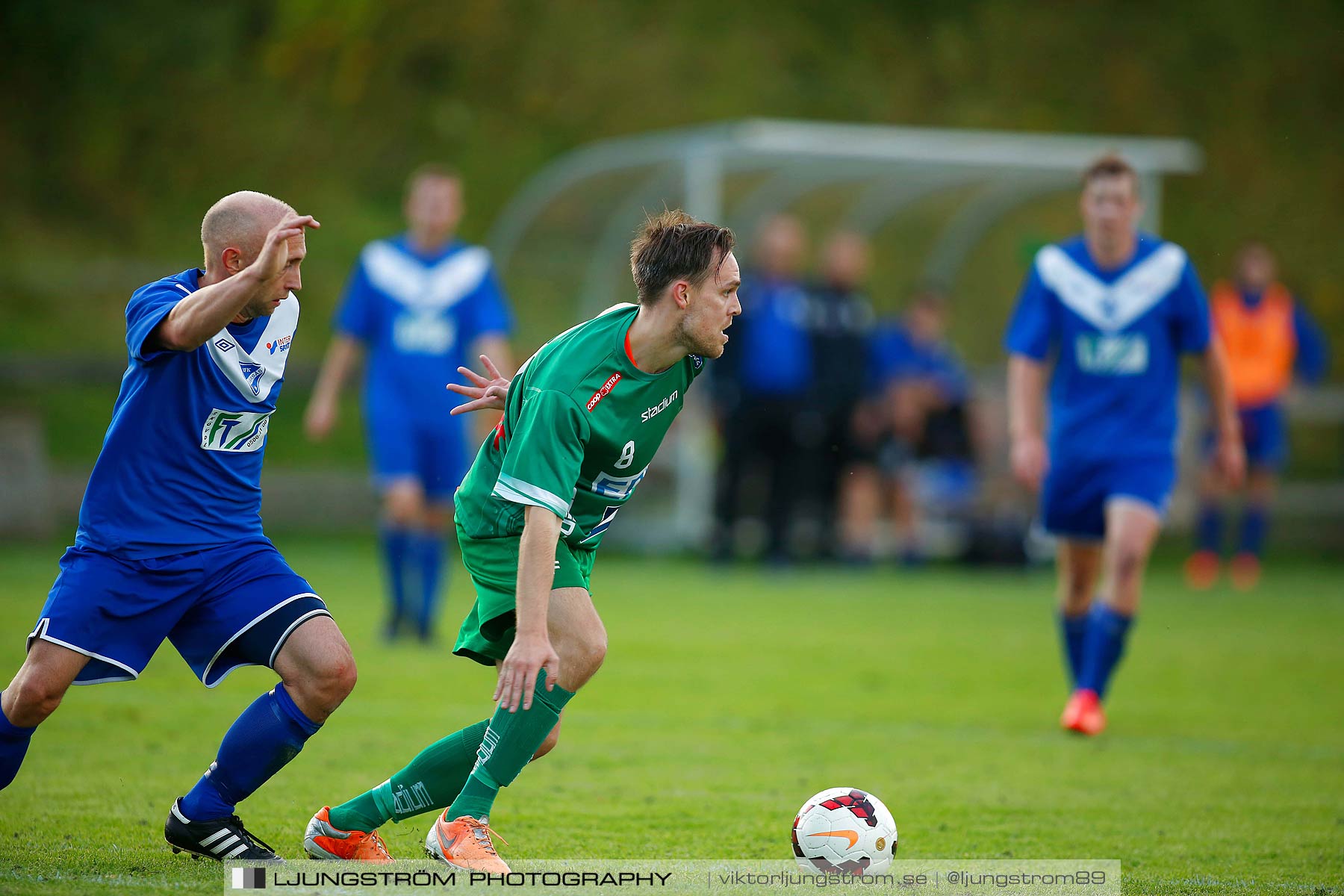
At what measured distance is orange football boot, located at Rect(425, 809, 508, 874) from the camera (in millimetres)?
3574

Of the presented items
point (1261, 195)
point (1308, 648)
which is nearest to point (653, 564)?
point (1308, 648)

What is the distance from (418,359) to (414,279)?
0.44 metres

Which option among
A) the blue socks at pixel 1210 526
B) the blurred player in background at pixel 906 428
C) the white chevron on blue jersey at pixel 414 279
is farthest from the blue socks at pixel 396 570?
the blue socks at pixel 1210 526

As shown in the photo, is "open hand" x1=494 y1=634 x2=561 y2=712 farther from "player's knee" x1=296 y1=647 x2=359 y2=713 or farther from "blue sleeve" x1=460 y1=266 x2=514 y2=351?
"blue sleeve" x1=460 y1=266 x2=514 y2=351

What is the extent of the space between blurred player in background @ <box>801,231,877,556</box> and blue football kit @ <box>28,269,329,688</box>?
923cm

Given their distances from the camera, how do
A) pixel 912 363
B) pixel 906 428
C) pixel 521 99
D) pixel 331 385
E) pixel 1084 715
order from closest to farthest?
1. pixel 1084 715
2. pixel 331 385
3. pixel 906 428
4. pixel 912 363
5. pixel 521 99

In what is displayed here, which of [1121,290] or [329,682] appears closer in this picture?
[329,682]

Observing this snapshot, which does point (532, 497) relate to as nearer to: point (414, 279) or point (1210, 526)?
point (414, 279)

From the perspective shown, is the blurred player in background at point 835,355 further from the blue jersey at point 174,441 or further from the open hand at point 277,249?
the open hand at point 277,249

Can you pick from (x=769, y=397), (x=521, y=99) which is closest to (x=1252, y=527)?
(x=769, y=397)

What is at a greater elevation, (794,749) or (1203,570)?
(794,749)

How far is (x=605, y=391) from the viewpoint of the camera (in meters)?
3.66

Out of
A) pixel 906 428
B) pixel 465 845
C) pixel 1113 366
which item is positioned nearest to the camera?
pixel 465 845

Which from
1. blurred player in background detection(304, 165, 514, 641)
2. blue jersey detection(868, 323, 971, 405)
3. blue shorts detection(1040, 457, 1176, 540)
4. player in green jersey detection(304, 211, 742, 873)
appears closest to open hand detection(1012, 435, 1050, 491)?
blue shorts detection(1040, 457, 1176, 540)
